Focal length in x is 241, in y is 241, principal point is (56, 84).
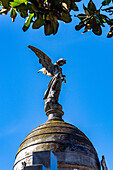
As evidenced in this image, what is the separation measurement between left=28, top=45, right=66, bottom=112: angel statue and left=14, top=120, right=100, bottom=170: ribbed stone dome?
1514 millimetres

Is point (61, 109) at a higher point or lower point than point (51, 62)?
lower

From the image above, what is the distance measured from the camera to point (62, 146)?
745 cm

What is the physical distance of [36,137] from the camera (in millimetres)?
8000

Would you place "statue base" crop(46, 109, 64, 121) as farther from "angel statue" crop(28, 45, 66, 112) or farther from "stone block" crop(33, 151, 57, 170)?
"stone block" crop(33, 151, 57, 170)

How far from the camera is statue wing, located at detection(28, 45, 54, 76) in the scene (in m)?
10.4

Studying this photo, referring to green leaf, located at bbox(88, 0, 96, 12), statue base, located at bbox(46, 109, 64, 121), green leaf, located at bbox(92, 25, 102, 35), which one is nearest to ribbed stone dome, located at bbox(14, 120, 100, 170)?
statue base, located at bbox(46, 109, 64, 121)

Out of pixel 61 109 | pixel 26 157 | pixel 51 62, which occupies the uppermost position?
pixel 51 62

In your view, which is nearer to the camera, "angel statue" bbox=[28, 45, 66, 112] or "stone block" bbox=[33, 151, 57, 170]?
"stone block" bbox=[33, 151, 57, 170]

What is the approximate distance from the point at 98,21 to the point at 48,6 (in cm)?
42

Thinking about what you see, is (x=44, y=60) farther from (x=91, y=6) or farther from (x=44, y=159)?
(x=91, y=6)

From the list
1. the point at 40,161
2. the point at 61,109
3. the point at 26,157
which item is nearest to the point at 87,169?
the point at 26,157

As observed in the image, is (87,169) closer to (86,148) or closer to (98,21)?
(86,148)

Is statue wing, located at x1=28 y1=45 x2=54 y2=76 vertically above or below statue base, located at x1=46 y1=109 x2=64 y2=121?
above

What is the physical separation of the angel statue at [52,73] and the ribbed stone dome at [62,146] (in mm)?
1514
